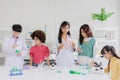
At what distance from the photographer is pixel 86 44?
117 inches

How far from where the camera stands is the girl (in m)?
3.06

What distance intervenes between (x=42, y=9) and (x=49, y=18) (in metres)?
0.24

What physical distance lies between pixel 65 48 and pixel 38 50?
421 mm

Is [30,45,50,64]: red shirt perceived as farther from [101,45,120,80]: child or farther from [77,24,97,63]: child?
[101,45,120,80]: child

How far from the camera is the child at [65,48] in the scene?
3062 millimetres

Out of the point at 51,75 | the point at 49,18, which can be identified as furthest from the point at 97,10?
the point at 51,75

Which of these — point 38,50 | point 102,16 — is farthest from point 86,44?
point 102,16

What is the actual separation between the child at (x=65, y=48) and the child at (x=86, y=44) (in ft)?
0.42

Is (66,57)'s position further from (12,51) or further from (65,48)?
(12,51)

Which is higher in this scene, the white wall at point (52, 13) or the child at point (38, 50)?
the white wall at point (52, 13)

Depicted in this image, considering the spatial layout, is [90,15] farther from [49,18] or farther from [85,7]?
[49,18]

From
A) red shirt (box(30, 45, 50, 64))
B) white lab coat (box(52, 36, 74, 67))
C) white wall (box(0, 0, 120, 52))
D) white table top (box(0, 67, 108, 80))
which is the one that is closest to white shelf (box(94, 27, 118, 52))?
white wall (box(0, 0, 120, 52))

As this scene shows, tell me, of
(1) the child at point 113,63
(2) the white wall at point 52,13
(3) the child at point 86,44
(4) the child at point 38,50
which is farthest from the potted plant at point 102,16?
(1) the child at point 113,63

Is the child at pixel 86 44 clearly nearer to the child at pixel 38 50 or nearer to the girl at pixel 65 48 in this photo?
the girl at pixel 65 48
